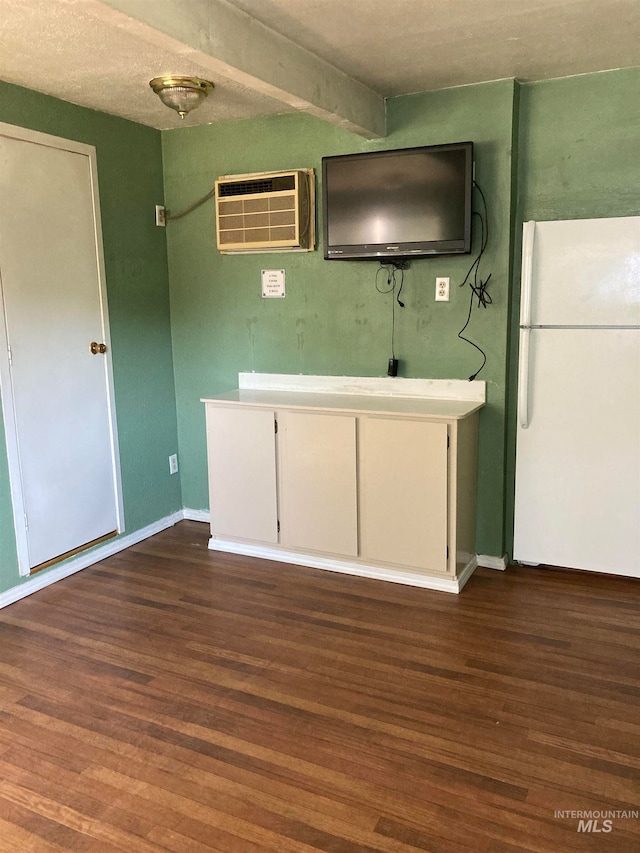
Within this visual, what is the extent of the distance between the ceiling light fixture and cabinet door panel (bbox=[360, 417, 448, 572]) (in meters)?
1.71

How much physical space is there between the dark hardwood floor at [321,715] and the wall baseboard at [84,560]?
0.07m

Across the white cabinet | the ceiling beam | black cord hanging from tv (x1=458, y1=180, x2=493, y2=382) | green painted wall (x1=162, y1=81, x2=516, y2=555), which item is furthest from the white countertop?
the ceiling beam

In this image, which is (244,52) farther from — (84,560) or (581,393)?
(84,560)

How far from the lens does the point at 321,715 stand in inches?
94.2

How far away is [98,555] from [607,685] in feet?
8.93

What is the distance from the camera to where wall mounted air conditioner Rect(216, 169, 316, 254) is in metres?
3.71

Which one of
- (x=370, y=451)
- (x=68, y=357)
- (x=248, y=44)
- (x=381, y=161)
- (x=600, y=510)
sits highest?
(x=248, y=44)

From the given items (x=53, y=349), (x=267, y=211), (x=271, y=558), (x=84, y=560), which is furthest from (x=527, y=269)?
(x=84, y=560)

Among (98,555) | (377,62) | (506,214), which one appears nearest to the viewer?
(377,62)

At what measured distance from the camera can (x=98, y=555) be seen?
3885mm

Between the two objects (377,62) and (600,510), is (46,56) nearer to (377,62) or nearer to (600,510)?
(377,62)

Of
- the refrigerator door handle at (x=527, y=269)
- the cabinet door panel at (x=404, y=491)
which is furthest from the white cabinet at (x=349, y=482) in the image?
the refrigerator door handle at (x=527, y=269)

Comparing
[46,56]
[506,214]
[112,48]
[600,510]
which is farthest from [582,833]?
[46,56]

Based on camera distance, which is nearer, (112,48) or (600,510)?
(112,48)
